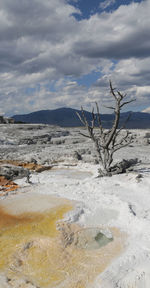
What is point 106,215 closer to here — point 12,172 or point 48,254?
point 48,254

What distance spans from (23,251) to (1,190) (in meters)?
4.57

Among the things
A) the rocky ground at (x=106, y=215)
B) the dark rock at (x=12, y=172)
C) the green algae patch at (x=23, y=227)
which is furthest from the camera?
the dark rock at (x=12, y=172)

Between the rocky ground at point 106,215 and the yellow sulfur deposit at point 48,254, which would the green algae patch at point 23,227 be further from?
the rocky ground at point 106,215

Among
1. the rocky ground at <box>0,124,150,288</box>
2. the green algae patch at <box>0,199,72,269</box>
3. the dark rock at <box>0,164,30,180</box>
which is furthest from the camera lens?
the dark rock at <box>0,164,30,180</box>

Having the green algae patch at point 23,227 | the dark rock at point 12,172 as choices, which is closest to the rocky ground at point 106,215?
the dark rock at point 12,172

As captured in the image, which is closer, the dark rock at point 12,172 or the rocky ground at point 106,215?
the rocky ground at point 106,215

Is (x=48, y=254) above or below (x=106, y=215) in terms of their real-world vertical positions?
below

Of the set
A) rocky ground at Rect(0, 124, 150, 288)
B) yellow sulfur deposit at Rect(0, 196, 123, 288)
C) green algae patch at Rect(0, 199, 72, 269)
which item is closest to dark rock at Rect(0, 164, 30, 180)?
rocky ground at Rect(0, 124, 150, 288)

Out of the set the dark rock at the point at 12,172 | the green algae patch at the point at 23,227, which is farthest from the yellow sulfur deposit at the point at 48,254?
the dark rock at the point at 12,172

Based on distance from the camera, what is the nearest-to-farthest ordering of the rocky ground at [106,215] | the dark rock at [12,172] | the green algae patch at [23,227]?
the rocky ground at [106,215], the green algae patch at [23,227], the dark rock at [12,172]

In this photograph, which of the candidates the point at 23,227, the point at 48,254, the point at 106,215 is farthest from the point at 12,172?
the point at 48,254

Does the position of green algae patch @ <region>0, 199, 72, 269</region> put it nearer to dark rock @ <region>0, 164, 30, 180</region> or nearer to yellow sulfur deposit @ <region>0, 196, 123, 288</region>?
yellow sulfur deposit @ <region>0, 196, 123, 288</region>

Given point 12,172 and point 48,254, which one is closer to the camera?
point 48,254

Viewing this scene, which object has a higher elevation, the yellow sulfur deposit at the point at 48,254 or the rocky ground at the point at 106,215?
the rocky ground at the point at 106,215
